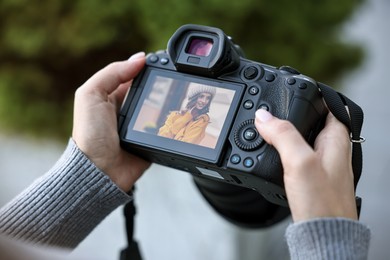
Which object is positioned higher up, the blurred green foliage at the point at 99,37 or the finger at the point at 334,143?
the finger at the point at 334,143

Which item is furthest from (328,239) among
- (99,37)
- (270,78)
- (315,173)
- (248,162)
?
(99,37)

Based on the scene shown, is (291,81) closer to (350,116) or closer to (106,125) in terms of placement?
(350,116)

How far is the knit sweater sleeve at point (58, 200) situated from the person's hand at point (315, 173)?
31cm

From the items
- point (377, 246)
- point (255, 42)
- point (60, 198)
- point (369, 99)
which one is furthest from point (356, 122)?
point (369, 99)

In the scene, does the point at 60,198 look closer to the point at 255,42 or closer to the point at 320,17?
the point at 255,42

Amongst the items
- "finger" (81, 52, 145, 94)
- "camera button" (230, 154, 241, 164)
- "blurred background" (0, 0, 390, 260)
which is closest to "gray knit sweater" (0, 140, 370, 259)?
"finger" (81, 52, 145, 94)

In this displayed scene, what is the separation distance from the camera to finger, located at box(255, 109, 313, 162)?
77 cm

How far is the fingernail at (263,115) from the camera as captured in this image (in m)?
0.85

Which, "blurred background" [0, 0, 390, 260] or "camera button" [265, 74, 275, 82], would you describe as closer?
"camera button" [265, 74, 275, 82]

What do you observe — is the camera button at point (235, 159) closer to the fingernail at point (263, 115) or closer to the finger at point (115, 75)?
the fingernail at point (263, 115)

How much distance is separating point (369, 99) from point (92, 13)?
176 centimetres

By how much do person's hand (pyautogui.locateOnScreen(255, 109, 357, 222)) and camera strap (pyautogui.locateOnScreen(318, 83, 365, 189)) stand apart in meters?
0.04

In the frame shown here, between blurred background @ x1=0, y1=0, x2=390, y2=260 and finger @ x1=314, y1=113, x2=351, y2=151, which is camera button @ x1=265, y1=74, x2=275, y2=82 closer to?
finger @ x1=314, y1=113, x2=351, y2=151

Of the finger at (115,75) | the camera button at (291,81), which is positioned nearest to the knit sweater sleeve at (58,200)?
the finger at (115,75)
